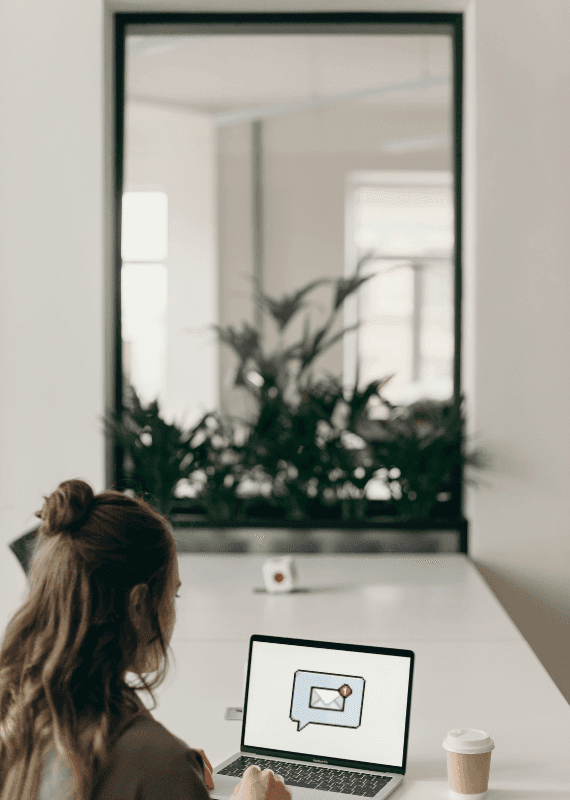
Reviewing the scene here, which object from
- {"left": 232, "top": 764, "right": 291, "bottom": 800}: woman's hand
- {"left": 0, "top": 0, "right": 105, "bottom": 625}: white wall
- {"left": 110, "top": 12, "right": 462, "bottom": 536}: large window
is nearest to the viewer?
{"left": 232, "top": 764, "right": 291, "bottom": 800}: woman's hand

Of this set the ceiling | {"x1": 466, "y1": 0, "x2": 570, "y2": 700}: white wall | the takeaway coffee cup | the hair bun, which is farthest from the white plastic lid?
the ceiling

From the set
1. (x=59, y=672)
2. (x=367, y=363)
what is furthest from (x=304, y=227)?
(x=59, y=672)

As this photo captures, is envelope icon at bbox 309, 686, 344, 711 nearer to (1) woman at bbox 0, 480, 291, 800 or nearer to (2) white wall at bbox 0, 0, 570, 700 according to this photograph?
(1) woman at bbox 0, 480, 291, 800

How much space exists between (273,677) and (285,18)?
280 cm

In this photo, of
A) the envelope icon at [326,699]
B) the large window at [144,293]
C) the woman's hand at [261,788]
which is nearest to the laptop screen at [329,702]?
the envelope icon at [326,699]

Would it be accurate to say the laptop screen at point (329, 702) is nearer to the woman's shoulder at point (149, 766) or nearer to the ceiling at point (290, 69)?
the woman's shoulder at point (149, 766)

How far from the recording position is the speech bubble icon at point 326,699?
1492 millimetres

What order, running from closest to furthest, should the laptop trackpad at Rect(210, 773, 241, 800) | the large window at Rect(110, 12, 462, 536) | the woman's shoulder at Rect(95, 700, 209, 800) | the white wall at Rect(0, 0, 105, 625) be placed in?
the woman's shoulder at Rect(95, 700, 209, 800) < the laptop trackpad at Rect(210, 773, 241, 800) < the white wall at Rect(0, 0, 105, 625) < the large window at Rect(110, 12, 462, 536)

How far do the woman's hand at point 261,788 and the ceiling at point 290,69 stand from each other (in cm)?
293

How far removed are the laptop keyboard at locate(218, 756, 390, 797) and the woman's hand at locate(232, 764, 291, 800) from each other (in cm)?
20

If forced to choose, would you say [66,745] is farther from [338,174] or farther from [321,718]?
[338,174]

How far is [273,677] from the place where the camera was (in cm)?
154

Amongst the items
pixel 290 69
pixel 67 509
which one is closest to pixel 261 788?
pixel 67 509

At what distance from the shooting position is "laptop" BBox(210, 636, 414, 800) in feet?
4.72
